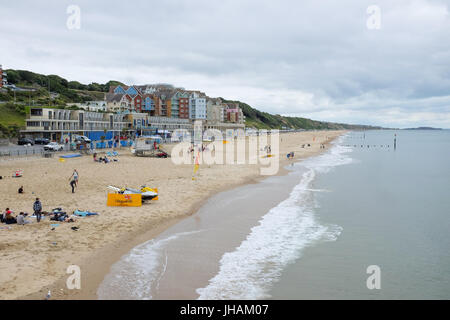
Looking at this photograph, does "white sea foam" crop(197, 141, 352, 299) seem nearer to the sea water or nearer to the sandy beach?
the sea water

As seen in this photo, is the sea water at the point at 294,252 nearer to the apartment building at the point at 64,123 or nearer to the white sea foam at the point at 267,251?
the white sea foam at the point at 267,251

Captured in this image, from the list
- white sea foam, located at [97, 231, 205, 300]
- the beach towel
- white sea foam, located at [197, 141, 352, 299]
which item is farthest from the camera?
the beach towel

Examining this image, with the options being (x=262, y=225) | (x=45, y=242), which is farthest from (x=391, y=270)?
(x=45, y=242)

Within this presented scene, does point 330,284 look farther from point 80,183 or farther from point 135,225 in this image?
point 80,183

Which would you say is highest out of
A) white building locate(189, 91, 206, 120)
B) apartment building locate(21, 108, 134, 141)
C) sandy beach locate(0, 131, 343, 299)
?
white building locate(189, 91, 206, 120)

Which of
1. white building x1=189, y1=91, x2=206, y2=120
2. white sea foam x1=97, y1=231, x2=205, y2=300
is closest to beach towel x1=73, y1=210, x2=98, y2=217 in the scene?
white sea foam x1=97, y1=231, x2=205, y2=300

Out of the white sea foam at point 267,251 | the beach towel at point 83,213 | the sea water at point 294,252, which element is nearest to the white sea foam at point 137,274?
the sea water at point 294,252

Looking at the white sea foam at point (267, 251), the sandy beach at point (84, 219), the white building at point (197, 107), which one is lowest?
the white sea foam at point (267, 251)
